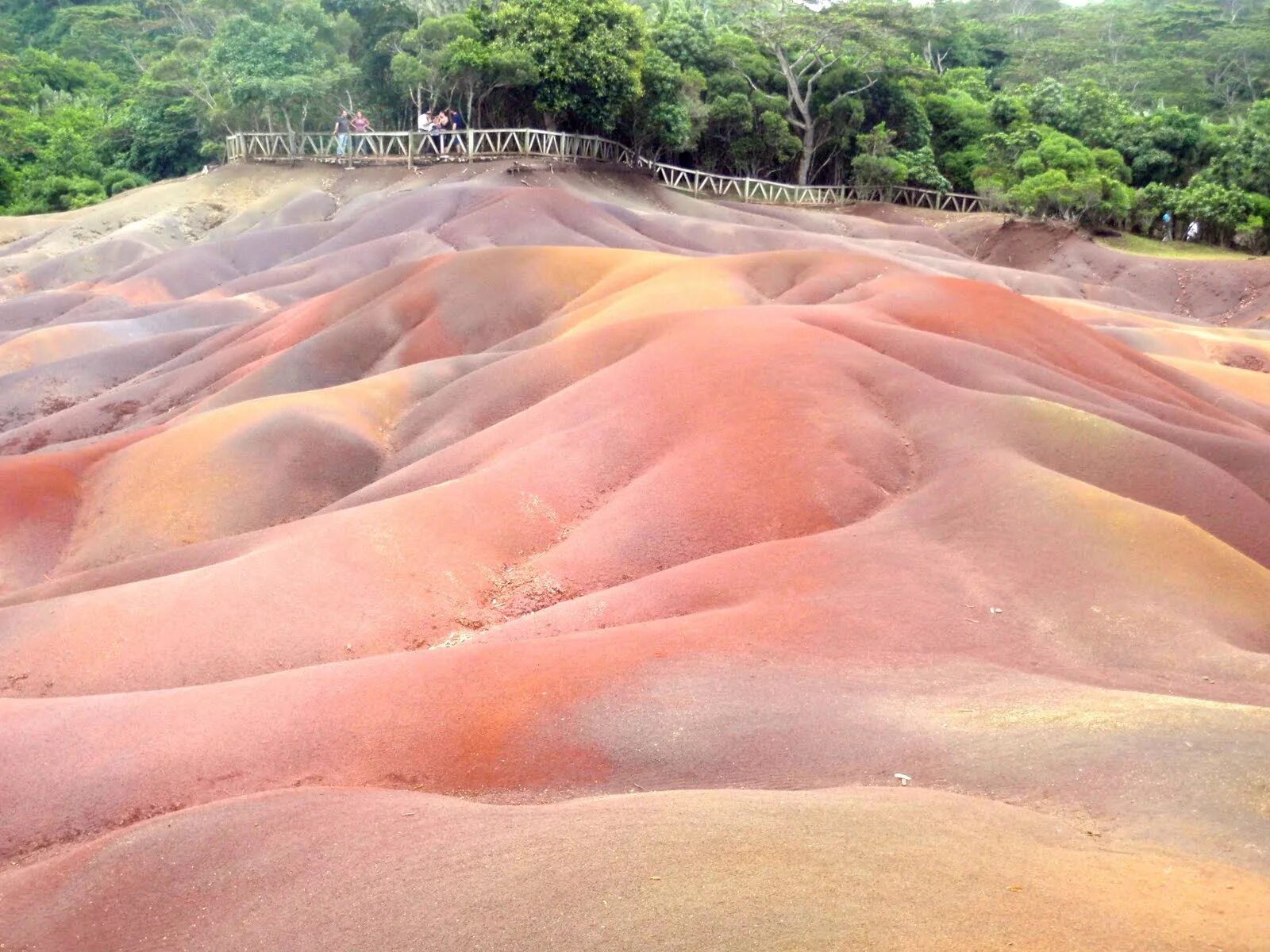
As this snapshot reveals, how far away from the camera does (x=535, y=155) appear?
178 feet

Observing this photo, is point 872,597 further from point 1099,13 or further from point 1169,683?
point 1099,13

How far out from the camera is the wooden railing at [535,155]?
5444cm

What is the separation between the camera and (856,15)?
200ft

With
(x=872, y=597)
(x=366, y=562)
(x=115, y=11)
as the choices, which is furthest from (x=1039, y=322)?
(x=115, y=11)

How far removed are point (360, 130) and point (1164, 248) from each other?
40.3m

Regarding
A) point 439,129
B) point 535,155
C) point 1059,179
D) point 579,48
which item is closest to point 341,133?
point 439,129

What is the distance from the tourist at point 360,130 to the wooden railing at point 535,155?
0.14 feet

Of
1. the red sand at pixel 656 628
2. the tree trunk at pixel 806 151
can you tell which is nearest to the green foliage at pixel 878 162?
the tree trunk at pixel 806 151

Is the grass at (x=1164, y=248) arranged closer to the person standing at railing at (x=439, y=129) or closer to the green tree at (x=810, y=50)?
the green tree at (x=810, y=50)

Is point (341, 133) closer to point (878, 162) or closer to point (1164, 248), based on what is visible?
point (878, 162)

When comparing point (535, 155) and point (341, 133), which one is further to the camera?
point (341, 133)

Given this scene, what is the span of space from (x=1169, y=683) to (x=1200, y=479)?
264 inches

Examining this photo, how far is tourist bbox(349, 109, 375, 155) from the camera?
56156mm

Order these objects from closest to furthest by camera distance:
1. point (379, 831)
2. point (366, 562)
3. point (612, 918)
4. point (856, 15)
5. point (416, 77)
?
point (612, 918)
point (379, 831)
point (366, 562)
point (416, 77)
point (856, 15)
